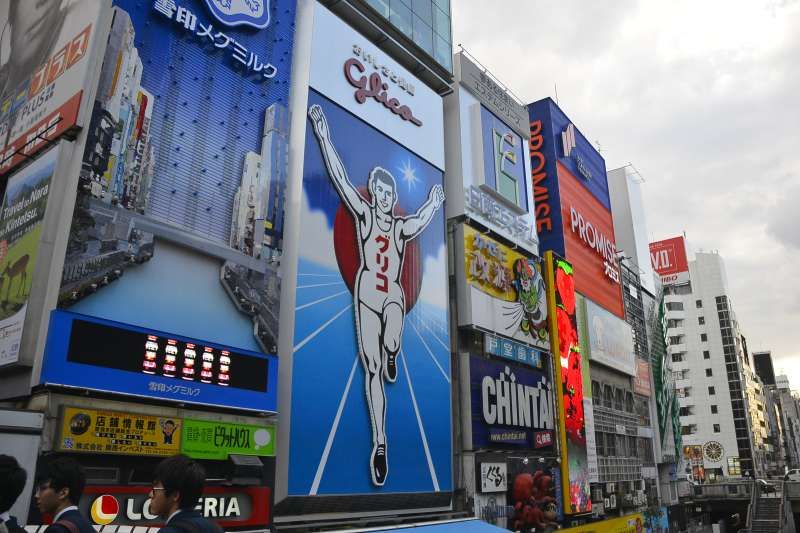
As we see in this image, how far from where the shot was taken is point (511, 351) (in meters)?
24.8

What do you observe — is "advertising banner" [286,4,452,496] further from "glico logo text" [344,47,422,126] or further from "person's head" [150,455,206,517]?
"person's head" [150,455,206,517]

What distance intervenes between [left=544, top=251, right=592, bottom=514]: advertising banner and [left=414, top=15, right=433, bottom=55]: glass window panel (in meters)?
11.0

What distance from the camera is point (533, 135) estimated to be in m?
34.2

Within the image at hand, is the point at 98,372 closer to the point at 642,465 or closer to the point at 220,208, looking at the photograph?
the point at 220,208

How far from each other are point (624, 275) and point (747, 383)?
206 feet

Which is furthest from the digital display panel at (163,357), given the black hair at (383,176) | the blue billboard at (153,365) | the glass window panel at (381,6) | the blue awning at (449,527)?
the glass window panel at (381,6)

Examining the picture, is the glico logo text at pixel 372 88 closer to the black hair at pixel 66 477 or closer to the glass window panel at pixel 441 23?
the glass window panel at pixel 441 23

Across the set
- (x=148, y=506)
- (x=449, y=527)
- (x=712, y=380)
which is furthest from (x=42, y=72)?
(x=712, y=380)

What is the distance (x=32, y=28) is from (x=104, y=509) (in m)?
12.0

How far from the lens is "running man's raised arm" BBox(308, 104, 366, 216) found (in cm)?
1812

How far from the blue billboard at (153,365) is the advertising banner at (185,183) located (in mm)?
100

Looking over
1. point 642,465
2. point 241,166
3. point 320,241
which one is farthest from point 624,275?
point 241,166

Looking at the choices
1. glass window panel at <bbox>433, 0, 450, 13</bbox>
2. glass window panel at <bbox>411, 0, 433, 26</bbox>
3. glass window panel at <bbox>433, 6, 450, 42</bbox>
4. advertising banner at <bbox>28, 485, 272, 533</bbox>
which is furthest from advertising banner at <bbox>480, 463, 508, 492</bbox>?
glass window panel at <bbox>433, 0, 450, 13</bbox>

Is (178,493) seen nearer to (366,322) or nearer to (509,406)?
(366,322)
